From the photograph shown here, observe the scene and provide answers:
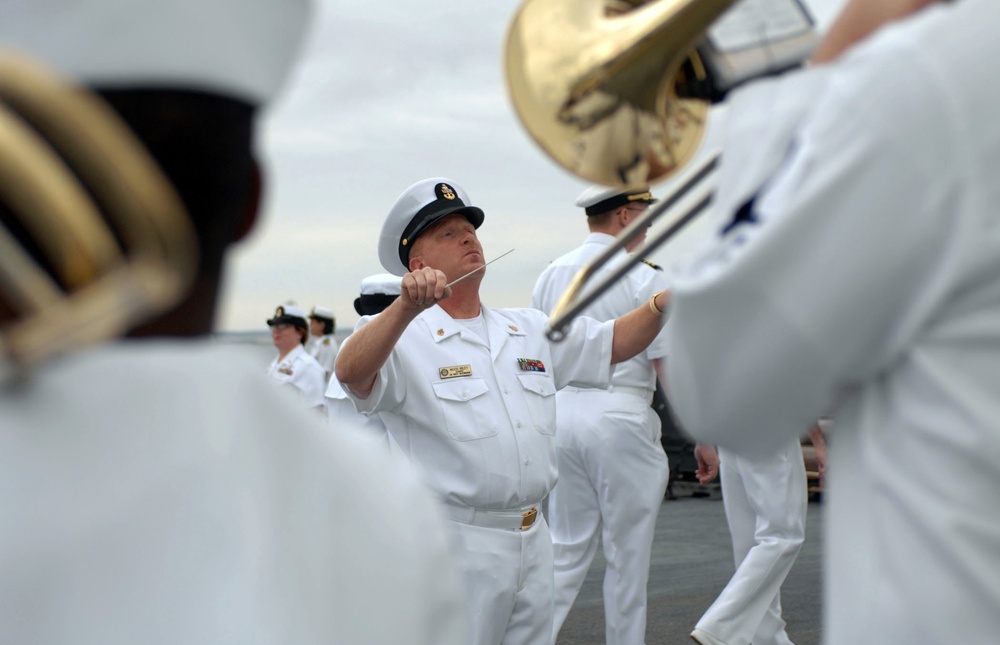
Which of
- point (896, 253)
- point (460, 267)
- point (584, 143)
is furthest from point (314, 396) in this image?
point (896, 253)

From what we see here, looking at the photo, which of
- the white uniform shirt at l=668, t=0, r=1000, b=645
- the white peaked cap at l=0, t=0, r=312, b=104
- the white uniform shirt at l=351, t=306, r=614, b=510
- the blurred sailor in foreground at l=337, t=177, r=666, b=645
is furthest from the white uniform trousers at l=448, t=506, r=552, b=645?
the white peaked cap at l=0, t=0, r=312, b=104

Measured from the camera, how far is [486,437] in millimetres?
3482

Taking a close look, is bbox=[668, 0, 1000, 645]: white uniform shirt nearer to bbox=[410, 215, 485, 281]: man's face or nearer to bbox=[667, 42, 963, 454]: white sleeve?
bbox=[667, 42, 963, 454]: white sleeve

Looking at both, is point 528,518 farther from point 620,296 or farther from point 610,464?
point 620,296

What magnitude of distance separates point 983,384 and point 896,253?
0.54ft

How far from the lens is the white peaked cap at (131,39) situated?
0.74 metres

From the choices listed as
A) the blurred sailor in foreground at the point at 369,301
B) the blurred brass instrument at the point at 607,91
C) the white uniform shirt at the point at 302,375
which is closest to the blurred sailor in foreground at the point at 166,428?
the blurred brass instrument at the point at 607,91

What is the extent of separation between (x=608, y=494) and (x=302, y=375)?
4495mm

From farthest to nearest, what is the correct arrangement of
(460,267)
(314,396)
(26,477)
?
(314,396), (460,267), (26,477)

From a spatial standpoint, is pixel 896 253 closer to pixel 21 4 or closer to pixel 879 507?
pixel 879 507

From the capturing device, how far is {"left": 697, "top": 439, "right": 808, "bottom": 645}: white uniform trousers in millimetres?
5113

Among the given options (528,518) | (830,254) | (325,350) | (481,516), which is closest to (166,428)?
(830,254)

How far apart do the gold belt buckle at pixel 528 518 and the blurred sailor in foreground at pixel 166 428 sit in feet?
9.01

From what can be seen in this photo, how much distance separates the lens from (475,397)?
3.56 meters
